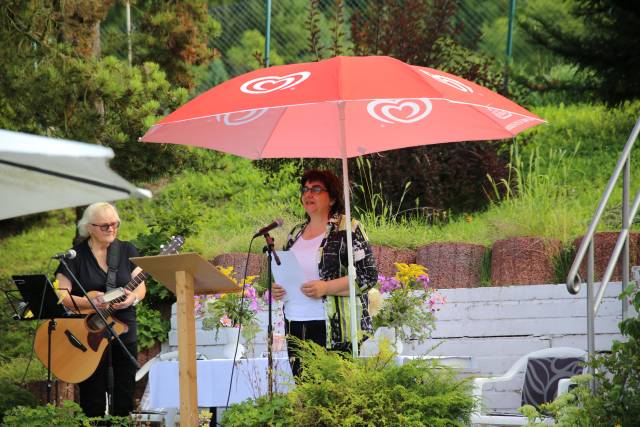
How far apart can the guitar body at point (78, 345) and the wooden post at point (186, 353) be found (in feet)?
7.33

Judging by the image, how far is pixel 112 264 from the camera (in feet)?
23.7

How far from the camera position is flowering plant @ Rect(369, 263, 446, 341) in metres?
7.31

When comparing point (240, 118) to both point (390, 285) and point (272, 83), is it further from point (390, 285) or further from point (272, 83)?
point (390, 285)

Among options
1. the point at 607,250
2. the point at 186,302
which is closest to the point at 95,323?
the point at 186,302

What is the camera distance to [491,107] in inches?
221

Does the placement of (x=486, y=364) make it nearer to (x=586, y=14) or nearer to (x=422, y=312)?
(x=422, y=312)

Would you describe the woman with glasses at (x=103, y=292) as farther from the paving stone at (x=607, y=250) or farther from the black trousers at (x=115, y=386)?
the paving stone at (x=607, y=250)

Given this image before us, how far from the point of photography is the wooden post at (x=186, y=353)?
16.4ft

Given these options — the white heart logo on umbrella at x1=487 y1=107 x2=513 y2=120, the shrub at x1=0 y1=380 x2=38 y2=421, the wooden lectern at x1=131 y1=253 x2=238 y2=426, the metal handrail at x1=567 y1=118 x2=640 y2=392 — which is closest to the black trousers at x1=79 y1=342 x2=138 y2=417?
the shrub at x1=0 y1=380 x2=38 y2=421

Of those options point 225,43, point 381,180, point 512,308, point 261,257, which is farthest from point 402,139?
point 225,43

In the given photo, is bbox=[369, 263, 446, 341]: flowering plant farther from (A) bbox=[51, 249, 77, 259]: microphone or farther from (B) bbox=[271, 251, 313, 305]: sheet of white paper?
(A) bbox=[51, 249, 77, 259]: microphone

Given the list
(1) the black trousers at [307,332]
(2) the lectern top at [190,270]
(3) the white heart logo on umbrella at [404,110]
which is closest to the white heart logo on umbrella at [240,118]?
(3) the white heart logo on umbrella at [404,110]

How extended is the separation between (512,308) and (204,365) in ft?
8.70

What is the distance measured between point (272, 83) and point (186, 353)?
1.50 m
